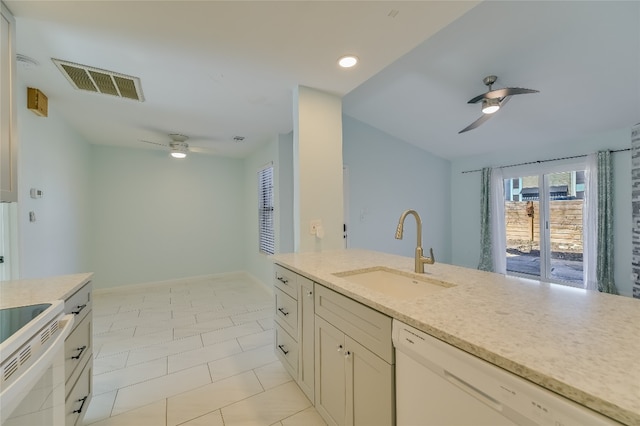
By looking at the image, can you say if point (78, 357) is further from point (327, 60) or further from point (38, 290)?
point (327, 60)

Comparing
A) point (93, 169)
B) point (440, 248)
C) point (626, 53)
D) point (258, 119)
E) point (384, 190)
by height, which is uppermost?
point (626, 53)

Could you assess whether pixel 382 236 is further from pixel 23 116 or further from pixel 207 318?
pixel 23 116

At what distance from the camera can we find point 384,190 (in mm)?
4777

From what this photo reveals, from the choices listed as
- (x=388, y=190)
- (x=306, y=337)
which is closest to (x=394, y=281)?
(x=306, y=337)

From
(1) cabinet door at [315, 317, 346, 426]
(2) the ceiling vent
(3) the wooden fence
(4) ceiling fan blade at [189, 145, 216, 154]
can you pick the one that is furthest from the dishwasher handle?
(3) the wooden fence

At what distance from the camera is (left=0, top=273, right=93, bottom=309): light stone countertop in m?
1.24

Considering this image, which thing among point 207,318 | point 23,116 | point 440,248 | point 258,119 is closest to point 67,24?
point 23,116

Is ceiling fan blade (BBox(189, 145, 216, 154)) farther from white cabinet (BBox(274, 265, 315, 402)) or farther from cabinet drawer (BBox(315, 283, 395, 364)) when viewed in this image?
cabinet drawer (BBox(315, 283, 395, 364))

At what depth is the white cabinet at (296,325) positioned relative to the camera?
1651mm

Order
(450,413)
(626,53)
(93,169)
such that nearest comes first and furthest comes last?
(450,413)
(626,53)
(93,169)

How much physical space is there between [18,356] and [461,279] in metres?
1.81

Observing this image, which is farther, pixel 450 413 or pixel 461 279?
pixel 461 279

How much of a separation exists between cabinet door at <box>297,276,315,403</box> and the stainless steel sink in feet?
0.81

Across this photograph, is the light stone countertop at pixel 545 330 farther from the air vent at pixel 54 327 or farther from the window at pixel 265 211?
the window at pixel 265 211
